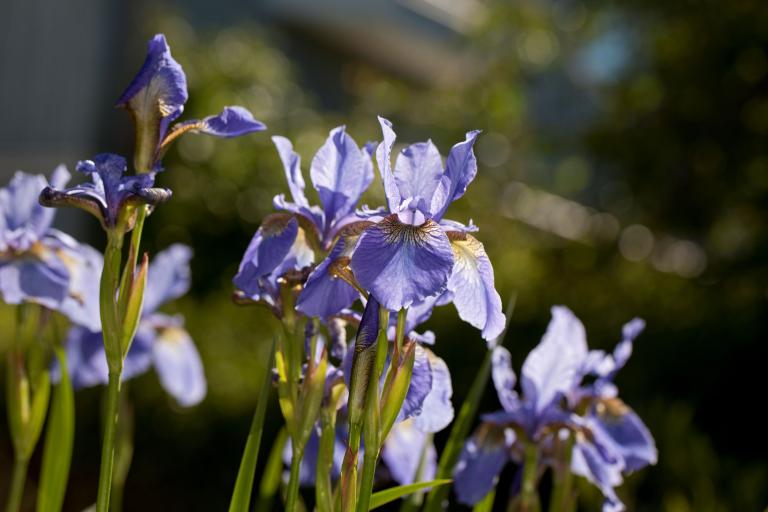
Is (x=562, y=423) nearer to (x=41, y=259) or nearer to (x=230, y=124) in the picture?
(x=230, y=124)

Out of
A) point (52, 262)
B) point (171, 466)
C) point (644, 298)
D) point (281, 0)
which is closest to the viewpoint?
point (52, 262)

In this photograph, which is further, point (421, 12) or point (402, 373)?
point (421, 12)

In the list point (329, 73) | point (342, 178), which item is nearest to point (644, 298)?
point (342, 178)

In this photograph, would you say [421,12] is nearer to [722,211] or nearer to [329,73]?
[329,73]

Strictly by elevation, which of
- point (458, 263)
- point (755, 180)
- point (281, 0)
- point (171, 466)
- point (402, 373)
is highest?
point (281, 0)

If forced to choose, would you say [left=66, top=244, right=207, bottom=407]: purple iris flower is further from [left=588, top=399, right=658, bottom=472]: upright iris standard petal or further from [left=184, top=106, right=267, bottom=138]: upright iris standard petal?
[left=588, top=399, right=658, bottom=472]: upright iris standard petal

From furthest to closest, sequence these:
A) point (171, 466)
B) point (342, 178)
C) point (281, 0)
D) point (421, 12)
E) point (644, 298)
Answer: point (421, 12) < point (281, 0) < point (644, 298) < point (171, 466) < point (342, 178)

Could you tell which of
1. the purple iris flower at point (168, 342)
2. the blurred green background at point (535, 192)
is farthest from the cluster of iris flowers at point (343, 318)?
the blurred green background at point (535, 192)
